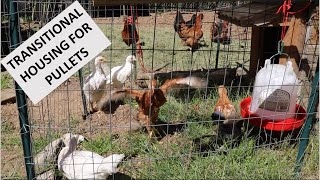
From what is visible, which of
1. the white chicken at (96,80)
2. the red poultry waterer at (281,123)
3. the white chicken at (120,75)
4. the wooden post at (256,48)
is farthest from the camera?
the wooden post at (256,48)

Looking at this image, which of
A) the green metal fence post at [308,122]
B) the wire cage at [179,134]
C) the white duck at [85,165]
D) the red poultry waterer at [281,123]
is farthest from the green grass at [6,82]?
the green metal fence post at [308,122]

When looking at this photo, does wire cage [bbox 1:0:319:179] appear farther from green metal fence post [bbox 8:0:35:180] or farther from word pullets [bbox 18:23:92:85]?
word pullets [bbox 18:23:92:85]

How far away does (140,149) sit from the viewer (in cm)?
313

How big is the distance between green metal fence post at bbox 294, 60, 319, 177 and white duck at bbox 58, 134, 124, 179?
141 cm

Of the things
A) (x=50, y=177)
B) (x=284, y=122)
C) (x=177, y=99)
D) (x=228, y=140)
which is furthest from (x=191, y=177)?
(x=177, y=99)

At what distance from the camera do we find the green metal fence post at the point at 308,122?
2598 mm

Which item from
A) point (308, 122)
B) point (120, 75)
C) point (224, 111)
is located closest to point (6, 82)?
point (120, 75)

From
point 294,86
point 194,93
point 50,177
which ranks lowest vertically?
point 50,177

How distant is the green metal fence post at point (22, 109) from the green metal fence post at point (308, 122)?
200 cm

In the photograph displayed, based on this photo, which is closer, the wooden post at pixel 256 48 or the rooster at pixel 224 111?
the rooster at pixel 224 111

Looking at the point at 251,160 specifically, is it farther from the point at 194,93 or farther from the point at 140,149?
the point at 194,93

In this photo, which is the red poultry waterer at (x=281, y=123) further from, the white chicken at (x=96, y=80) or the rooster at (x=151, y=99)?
the white chicken at (x=96, y=80)

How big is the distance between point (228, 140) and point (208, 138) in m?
0.28

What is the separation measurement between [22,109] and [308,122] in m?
2.08
